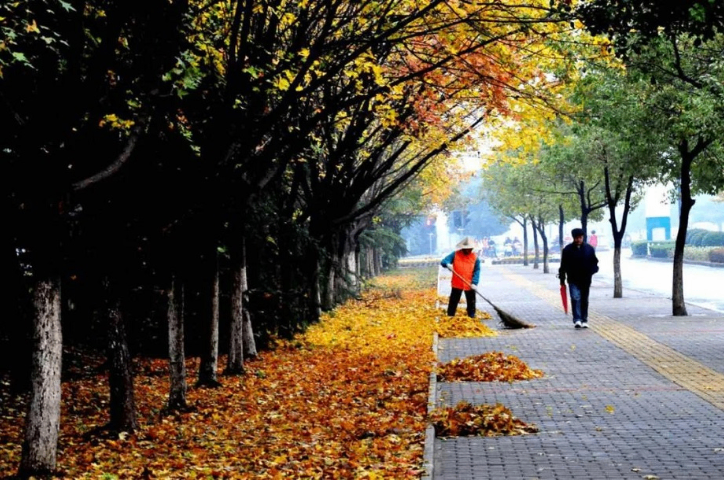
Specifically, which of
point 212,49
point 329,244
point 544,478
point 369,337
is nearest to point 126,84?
point 212,49

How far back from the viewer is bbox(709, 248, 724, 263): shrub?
50.6 metres

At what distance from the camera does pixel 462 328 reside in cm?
1947

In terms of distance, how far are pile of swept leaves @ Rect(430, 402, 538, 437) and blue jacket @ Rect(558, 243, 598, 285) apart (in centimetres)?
925

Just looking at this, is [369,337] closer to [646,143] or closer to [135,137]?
[646,143]

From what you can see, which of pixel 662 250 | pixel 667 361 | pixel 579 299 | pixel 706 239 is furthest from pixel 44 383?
pixel 706 239

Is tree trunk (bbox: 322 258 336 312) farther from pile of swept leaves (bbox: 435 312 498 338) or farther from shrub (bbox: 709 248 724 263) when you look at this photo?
shrub (bbox: 709 248 724 263)

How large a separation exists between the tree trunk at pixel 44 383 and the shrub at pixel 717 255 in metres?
47.2

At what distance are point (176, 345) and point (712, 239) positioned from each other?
60453 millimetres

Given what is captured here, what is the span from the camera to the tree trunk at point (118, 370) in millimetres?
9523

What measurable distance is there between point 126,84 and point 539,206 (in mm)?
40304

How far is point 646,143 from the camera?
19438mm

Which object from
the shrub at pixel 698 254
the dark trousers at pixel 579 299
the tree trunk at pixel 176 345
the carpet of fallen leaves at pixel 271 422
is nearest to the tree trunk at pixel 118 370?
the carpet of fallen leaves at pixel 271 422

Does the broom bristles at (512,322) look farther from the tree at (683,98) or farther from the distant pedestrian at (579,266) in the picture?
the tree at (683,98)

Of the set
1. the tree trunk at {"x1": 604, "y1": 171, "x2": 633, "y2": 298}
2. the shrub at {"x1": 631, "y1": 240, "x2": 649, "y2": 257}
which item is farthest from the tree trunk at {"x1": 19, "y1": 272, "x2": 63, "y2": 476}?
the shrub at {"x1": 631, "y1": 240, "x2": 649, "y2": 257}
